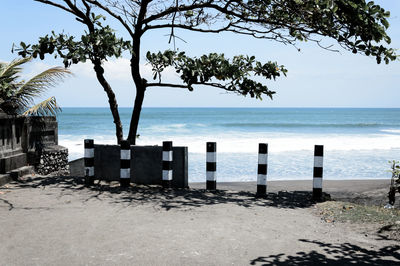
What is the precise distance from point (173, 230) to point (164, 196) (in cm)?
230

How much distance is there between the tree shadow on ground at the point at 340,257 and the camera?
423 centimetres

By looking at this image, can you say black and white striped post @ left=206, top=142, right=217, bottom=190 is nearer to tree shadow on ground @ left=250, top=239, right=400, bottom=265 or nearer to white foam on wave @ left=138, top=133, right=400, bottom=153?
tree shadow on ground @ left=250, top=239, right=400, bottom=265

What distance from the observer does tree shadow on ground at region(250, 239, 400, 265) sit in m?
4.23

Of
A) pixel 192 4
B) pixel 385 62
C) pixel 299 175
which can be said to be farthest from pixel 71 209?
pixel 299 175

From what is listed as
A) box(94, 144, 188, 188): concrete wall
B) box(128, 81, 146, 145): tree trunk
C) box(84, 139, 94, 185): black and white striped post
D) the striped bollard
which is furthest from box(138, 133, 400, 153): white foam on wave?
the striped bollard

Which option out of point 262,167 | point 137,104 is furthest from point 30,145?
point 262,167

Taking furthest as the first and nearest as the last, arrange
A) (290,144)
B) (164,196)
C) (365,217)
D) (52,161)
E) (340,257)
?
(290,144), (52,161), (164,196), (365,217), (340,257)

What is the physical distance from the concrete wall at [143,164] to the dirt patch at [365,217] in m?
2.76

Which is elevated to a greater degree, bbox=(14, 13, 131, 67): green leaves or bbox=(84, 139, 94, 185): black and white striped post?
bbox=(14, 13, 131, 67): green leaves

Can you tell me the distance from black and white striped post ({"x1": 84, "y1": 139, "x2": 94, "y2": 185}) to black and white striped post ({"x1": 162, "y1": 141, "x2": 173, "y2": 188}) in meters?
1.56

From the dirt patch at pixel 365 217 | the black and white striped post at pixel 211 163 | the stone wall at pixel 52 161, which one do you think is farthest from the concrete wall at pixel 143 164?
the dirt patch at pixel 365 217

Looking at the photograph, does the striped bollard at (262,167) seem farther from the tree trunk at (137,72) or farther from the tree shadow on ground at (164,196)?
the tree trunk at (137,72)

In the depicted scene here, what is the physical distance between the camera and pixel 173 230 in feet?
17.2

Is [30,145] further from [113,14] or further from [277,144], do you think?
[277,144]
